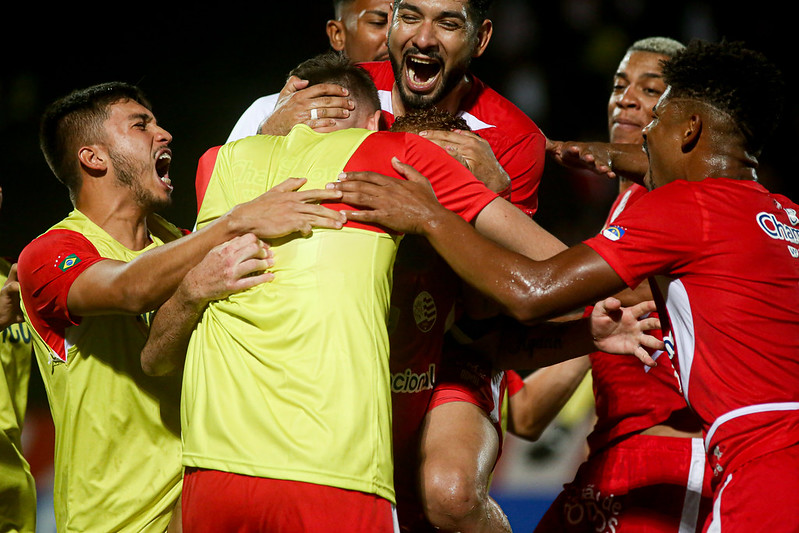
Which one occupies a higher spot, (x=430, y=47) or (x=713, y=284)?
(x=430, y=47)

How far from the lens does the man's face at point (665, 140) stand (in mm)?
2984

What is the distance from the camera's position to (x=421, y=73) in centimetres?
404

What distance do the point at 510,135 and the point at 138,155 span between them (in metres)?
1.57

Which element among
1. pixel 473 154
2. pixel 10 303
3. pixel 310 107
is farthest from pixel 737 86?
pixel 10 303

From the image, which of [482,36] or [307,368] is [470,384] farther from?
[482,36]

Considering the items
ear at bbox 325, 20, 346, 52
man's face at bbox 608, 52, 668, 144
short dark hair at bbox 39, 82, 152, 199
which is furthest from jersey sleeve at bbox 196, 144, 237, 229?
ear at bbox 325, 20, 346, 52

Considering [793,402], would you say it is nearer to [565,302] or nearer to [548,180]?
[565,302]

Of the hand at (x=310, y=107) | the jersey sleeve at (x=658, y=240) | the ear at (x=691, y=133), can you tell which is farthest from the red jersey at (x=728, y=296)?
the hand at (x=310, y=107)

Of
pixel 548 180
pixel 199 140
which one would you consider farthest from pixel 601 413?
pixel 199 140

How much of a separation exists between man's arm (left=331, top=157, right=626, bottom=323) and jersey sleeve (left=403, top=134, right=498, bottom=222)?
0.09 meters

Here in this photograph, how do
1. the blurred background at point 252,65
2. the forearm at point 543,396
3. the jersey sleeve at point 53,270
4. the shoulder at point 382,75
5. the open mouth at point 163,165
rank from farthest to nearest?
the blurred background at point 252,65
the forearm at point 543,396
the shoulder at point 382,75
the open mouth at point 163,165
the jersey sleeve at point 53,270

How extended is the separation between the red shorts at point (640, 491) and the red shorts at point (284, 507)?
1635 millimetres

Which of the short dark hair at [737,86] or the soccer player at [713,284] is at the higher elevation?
the short dark hair at [737,86]

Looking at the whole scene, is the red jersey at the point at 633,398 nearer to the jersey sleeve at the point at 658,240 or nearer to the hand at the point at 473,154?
the hand at the point at 473,154
